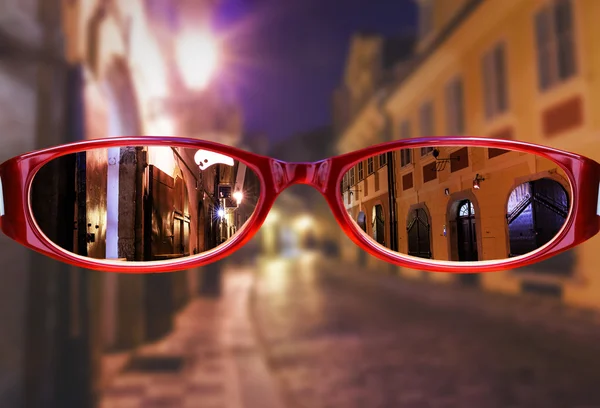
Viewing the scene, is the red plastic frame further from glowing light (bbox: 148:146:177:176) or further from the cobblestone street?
the cobblestone street

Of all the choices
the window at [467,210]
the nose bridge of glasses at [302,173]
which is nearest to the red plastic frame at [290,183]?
the nose bridge of glasses at [302,173]

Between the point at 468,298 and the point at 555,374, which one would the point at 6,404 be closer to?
the point at 468,298

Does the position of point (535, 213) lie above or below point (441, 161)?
below

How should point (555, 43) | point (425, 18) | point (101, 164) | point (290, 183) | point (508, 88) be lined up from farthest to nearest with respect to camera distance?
point (425, 18), point (508, 88), point (555, 43), point (290, 183), point (101, 164)

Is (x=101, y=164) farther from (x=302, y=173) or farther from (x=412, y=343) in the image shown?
(x=412, y=343)

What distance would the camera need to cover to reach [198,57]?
125 cm

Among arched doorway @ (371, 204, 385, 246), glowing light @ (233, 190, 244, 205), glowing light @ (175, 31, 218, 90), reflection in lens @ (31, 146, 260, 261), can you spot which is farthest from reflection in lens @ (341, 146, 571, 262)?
glowing light @ (175, 31, 218, 90)

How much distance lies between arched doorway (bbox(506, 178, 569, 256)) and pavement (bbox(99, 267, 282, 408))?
859 mm

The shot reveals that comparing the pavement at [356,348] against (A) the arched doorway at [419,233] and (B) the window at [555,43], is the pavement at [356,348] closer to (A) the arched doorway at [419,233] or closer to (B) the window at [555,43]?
(A) the arched doorway at [419,233]

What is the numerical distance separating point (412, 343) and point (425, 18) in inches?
46.5

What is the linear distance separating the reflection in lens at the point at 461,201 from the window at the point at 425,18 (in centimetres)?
71

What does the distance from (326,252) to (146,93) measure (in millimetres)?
877

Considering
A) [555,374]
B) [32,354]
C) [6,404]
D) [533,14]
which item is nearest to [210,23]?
[533,14]

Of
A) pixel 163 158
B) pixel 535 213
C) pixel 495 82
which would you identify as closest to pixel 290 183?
pixel 163 158
